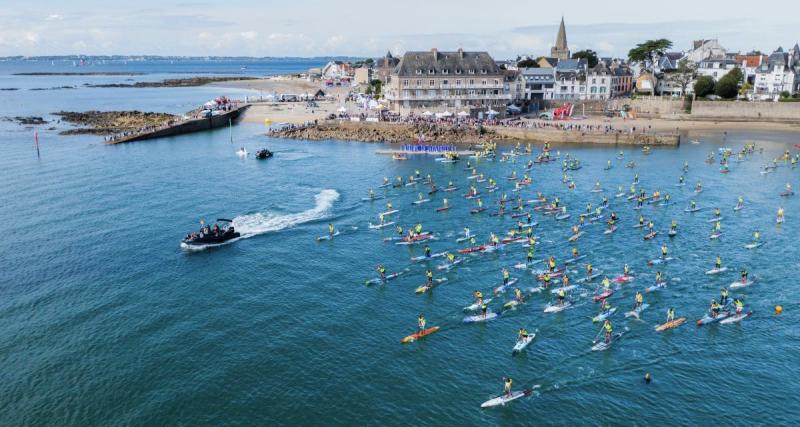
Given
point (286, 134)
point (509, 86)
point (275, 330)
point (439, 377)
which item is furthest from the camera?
point (509, 86)

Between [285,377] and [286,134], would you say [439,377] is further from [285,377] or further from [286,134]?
[286,134]

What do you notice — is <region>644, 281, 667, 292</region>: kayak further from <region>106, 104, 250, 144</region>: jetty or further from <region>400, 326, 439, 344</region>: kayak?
<region>106, 104, 250, 144</region>: jetty

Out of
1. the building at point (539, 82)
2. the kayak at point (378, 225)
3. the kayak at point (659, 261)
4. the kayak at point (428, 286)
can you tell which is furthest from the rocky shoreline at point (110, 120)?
the kayak at point (659, 261)

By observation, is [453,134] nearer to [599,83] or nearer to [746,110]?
[599,83]

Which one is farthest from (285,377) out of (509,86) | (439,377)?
(509,86)

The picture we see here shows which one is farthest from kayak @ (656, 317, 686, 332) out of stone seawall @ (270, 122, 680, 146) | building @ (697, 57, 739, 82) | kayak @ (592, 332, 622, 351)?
building @ (697, 57, 739, 82)

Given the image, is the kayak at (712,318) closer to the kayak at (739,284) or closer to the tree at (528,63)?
the kayak at (739,284)
